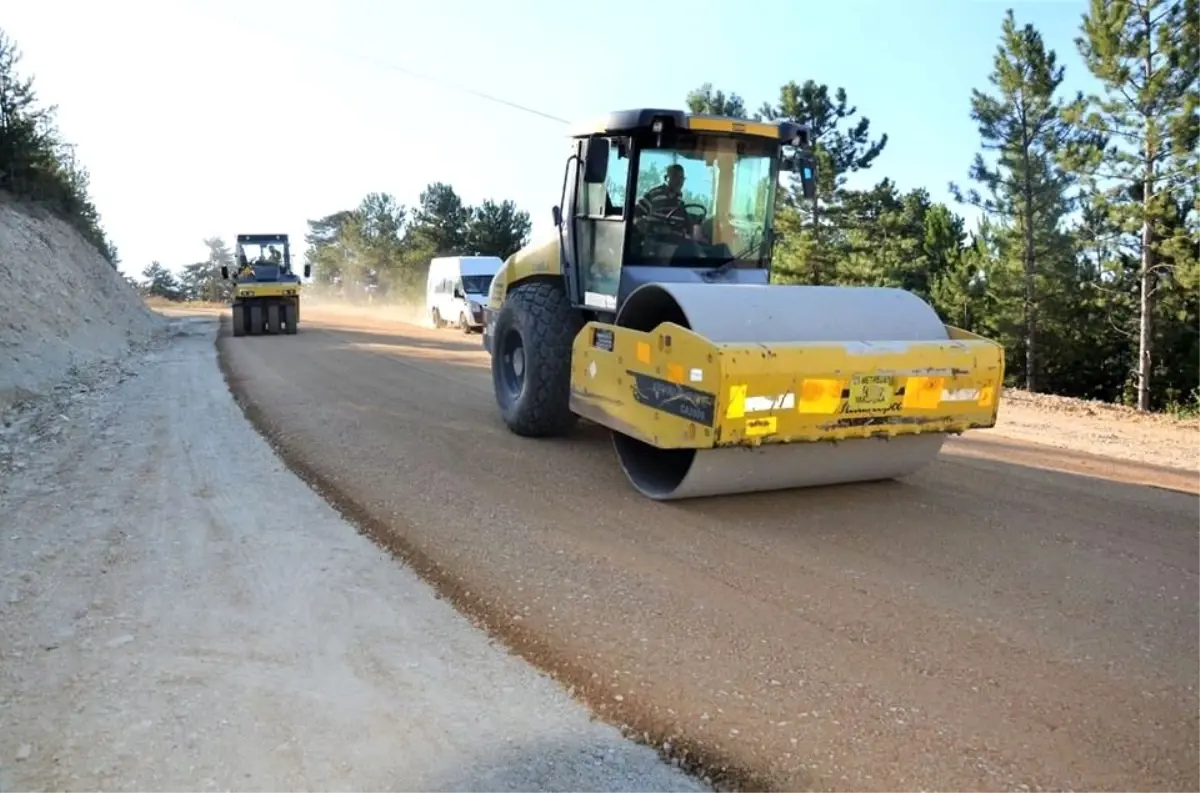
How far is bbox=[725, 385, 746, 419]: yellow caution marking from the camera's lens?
496cm

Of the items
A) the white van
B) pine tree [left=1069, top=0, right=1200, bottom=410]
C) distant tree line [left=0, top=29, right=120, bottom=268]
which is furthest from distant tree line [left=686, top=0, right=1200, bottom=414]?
distant tree line [left=0, top=29, right=120, bottom=268]

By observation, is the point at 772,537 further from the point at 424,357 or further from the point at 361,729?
the point at 424,357

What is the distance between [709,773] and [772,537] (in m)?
2.39

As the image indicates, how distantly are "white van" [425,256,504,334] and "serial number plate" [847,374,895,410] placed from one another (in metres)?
20.6

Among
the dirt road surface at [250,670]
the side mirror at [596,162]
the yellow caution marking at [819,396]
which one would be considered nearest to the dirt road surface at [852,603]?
the dirt road surface at [250,670]

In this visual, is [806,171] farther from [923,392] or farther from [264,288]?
[264,288]

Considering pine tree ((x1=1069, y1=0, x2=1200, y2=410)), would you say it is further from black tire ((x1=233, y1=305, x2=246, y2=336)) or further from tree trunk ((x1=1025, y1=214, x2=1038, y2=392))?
black tire ((x1=233, y1=305, x2=246, y2=336))

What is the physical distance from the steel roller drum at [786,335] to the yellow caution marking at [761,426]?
1.50ft

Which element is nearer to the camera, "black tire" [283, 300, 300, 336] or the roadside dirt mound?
the roadside dirt mound

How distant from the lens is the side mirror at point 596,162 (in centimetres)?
680

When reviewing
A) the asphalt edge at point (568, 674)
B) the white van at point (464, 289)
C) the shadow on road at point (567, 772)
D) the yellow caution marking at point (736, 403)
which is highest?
the white van at point (464, 289)

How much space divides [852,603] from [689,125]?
Answer: 156 inches

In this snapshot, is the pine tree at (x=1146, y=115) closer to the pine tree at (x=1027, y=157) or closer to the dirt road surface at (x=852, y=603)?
Result: the pine tree at (x=1027, y=157)

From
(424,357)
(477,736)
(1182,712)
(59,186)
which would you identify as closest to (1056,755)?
(1182,712)
